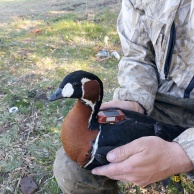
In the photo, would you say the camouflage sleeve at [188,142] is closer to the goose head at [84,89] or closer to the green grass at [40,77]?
the goose head at [84,89]

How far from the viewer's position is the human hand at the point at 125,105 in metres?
1.89

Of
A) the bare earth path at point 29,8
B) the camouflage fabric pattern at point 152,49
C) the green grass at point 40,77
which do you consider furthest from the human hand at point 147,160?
the bare earth path at point 29,8

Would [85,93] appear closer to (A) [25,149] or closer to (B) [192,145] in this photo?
(B) [192,145]

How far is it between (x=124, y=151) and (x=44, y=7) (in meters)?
6.86

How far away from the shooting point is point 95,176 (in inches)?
71.6

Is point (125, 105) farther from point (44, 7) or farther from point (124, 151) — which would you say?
point (44, 7)

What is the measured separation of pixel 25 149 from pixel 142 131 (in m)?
1.37

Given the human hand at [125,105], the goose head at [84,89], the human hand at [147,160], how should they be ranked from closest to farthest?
the human hand at [147,160] < the goose head at [84,89] < the human hand at [125,105]

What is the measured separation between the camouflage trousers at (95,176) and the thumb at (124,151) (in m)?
0.31

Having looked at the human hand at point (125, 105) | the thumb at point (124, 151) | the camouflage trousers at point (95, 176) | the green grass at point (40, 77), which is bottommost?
the green grass at point (40, 77)

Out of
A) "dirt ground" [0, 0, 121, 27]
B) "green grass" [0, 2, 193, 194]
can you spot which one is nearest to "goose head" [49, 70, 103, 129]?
"green grass" [0, 2, 193, 194]

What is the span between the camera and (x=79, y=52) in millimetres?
4488

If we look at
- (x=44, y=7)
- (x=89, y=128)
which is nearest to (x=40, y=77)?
(x=89, y=128)

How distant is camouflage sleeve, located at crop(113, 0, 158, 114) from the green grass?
2.47ft
